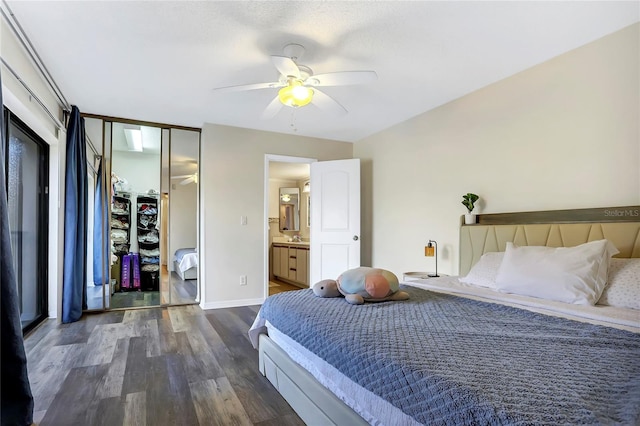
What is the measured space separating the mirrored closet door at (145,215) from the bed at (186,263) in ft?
0.04

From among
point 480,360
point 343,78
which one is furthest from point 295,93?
point 480,360

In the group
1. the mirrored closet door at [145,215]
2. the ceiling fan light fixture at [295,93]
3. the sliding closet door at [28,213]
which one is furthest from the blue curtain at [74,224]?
the ceiling fan light fixture at [295,93]

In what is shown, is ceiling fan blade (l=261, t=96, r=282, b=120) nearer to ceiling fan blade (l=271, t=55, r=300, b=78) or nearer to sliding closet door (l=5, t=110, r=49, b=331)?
ceiling fan blade (l=271, t=55, r=300, b=78)

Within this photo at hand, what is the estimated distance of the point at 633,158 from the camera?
2.23m

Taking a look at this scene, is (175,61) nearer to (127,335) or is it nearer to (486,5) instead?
(486,5)

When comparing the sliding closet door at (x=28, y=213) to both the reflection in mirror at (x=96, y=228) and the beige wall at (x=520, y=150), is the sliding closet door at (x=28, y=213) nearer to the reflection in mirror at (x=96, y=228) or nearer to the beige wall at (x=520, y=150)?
the reflection in mirror at (x=96, y=228)

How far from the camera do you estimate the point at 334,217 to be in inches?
190

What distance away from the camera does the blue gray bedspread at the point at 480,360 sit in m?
0.88

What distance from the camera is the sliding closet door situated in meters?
2.92

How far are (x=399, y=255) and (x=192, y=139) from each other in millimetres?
3090

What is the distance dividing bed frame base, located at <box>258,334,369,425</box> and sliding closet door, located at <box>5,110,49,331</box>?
235 centimetres

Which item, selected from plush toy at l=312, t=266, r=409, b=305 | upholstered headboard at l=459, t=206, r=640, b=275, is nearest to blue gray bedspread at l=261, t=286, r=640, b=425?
plush toy at l=312, t=266, r=409, b=305

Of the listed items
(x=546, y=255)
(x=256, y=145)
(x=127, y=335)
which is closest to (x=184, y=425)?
(x=127, y=335)

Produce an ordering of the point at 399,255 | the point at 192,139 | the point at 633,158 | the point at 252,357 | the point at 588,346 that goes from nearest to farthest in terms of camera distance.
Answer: the point at 588,346 < the point at 633,158 < the point at 252,357 < the point at 399,255 < the point at 192,139
